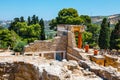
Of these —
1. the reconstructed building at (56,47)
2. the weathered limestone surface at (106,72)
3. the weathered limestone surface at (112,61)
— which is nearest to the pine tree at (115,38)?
the reconstructed building at (56,47)

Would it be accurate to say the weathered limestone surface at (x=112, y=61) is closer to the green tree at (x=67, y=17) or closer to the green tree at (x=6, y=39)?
the green tree at (x=67, y=17)

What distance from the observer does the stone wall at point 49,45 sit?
832 inches

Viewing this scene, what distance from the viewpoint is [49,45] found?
71.4 ft

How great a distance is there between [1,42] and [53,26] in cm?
880

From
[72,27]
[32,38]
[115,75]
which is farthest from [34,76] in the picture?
[32,38]

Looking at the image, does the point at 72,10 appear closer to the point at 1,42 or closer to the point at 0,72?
the point at 1,42

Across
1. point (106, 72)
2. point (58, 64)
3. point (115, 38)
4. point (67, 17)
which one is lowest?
point (115, 38)

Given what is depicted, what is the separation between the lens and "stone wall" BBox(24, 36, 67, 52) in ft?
69.3

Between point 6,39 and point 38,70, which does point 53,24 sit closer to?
point 6,39

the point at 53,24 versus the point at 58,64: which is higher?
the point at 53,24

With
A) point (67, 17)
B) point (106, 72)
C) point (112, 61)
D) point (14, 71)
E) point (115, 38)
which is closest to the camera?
point (106, 72)

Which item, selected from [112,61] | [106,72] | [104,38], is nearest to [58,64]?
[106,72]

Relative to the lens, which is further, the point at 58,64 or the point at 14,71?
the point at 14,71

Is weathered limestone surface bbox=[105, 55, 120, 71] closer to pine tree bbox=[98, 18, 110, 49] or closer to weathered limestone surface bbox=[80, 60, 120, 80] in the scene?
weathered limestone surface bbox=[80, 60, 120, 80]
